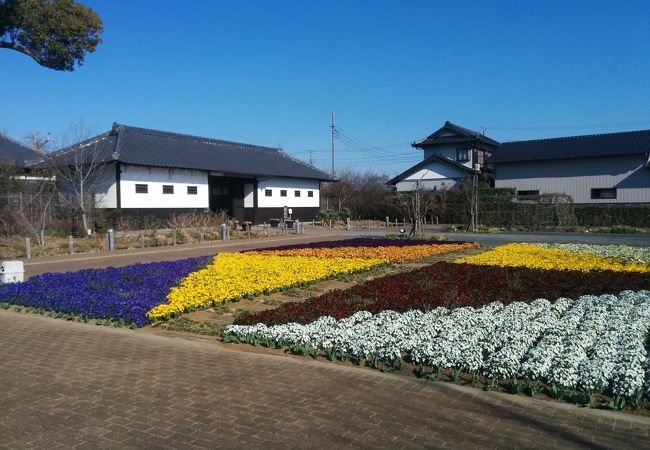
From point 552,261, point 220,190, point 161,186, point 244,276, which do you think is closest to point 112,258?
point 244,276

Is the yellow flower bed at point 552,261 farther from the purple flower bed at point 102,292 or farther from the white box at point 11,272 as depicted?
the white box at point 11,272

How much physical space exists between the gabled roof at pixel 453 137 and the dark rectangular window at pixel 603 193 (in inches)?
448

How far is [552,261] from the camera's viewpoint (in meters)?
14.4

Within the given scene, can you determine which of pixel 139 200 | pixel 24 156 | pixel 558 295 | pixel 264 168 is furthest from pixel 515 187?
pixel 24 156

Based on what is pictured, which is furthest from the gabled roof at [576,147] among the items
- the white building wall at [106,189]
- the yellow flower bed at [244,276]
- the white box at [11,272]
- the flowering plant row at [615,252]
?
the white box at [11,272]

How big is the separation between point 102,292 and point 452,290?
6.73 m

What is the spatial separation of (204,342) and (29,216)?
1749 centimetres

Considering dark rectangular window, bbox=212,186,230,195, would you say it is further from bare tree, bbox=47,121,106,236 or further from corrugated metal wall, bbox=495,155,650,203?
corrugated metal wall, bbox=495,155,650,203

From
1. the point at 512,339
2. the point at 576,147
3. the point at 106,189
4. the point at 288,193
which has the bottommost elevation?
the point at 512,339

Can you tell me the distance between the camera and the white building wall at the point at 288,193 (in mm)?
38250

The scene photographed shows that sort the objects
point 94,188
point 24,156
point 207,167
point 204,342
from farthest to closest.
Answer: point 24,156, point 207,167, point 94,188, point 204,342

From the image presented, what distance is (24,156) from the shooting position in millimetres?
38344

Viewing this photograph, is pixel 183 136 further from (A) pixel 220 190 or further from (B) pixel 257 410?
(B) pixel 257 410

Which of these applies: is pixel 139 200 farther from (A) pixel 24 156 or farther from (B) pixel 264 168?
(A) pixel 24 156
